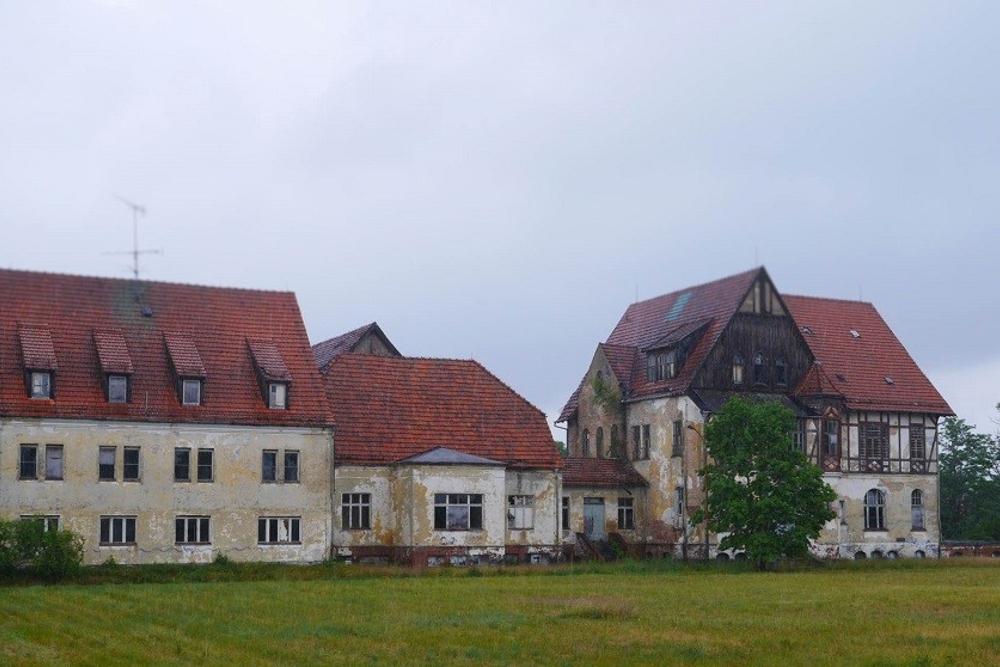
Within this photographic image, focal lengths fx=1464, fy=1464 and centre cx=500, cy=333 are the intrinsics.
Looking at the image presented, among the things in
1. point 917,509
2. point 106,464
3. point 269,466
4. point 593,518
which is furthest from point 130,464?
point 917,509

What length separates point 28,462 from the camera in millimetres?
51656

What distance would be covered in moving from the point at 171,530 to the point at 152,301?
30.5ft

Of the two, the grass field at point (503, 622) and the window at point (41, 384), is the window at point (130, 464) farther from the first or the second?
the grass field at point (503, 622)

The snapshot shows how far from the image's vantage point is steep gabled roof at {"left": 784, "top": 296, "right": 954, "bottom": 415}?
2751 inches

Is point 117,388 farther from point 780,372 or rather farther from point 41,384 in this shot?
point 780,372

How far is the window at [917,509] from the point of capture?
70.6 m

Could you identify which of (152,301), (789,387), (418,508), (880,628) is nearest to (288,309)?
(152,301)

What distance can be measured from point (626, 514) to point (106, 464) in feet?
82.7

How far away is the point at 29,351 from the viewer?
172 feet

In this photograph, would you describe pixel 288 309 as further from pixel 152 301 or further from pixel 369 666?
pixel 369 666

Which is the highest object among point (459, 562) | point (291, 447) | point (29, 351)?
point (29, 351)

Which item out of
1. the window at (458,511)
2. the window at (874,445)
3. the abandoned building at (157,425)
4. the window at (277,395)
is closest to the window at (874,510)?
the window at (874,445)

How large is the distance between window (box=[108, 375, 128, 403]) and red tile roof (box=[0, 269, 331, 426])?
0.81 feet

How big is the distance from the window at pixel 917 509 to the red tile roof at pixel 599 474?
13.6m
